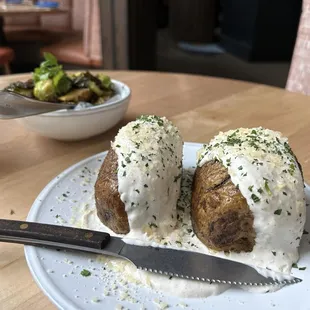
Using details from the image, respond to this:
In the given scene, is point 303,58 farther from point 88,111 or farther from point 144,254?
point 144,254

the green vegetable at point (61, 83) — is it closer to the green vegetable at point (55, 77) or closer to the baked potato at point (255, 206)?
the green vegetable at point (55, 77)

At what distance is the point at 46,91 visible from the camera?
1129 millimetres

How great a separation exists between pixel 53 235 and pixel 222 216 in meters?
0.28

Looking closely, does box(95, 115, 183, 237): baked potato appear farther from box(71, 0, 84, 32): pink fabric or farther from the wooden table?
box(71, 0, 84, 32): pink fabric

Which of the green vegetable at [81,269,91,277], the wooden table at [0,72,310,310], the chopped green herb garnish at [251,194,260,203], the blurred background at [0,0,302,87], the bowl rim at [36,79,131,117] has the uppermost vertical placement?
the chopped green herb garnish at [251,194,260,203]

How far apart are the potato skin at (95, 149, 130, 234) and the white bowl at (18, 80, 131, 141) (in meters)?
0.34

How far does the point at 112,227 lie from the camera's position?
736 mm

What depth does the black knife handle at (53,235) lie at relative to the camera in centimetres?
66

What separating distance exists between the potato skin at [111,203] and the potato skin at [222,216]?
0.13 meters

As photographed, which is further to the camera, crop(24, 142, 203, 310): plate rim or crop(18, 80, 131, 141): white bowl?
crop(18, 80, 131, 141): white bowl

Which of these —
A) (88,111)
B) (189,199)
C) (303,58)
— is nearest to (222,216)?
(189,199)

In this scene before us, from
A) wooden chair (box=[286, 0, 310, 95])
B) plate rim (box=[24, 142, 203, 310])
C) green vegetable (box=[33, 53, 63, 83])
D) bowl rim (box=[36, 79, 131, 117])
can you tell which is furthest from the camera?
wooden chair (box=[286, 0, 310, 95])

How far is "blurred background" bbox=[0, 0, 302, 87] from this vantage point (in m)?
3.33

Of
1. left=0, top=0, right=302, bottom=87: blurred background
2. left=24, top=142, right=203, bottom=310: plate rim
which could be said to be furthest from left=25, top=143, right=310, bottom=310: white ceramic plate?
left=0, top=0, right=302, bottom=87: blurred background
